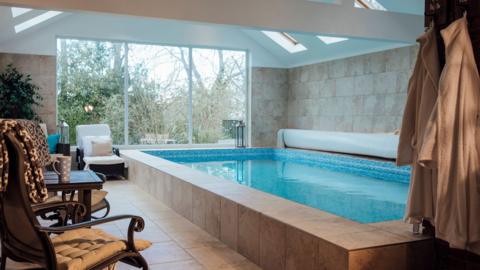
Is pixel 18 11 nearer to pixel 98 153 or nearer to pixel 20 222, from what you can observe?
pixel 98 153

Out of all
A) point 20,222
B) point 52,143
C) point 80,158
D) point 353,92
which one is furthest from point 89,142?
point 20,222

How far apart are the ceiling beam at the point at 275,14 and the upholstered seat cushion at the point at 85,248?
3653 mm

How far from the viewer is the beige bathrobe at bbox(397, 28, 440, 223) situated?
95.9 inches

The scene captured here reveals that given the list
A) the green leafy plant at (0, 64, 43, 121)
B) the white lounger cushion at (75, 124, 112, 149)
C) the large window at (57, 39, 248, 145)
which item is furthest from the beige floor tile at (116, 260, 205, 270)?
the large window at (57, 39, 248, 145)

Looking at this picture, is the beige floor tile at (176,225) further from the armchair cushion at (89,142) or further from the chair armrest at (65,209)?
the armchair cushion at (89,142)

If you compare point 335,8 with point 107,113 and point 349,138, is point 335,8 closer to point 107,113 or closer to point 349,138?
point 349,138

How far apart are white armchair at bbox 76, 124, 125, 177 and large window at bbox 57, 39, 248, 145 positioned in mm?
1199

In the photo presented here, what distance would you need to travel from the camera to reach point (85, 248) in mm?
2279

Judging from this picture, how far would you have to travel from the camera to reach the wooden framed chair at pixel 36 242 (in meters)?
1.99

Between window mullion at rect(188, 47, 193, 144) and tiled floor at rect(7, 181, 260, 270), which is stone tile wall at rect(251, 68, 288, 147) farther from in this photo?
tiled floor at rect(7, 181, 260, 270)

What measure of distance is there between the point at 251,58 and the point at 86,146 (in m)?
4.93

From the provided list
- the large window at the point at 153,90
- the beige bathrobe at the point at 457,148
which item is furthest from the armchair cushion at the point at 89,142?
the beige bathrobe at the point at 457,148

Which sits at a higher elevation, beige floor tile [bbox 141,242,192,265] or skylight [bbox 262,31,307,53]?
skylight [bbox 262,31,307,53]

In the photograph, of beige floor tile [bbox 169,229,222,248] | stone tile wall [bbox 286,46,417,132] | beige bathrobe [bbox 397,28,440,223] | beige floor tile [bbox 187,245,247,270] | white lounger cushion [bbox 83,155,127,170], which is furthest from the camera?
stone tile wall [bbox 286,46,417,132]
